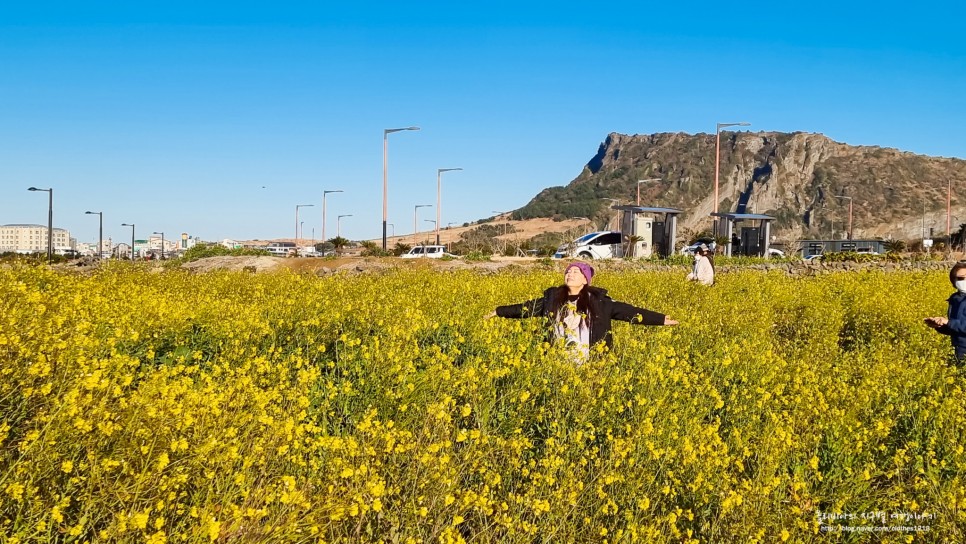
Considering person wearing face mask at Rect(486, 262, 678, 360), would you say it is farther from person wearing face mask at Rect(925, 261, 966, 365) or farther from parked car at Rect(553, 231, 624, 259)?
parked car at Rect(553, 231, 624, 259)

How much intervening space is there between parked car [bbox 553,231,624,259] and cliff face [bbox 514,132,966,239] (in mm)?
82457

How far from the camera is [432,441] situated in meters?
4.02

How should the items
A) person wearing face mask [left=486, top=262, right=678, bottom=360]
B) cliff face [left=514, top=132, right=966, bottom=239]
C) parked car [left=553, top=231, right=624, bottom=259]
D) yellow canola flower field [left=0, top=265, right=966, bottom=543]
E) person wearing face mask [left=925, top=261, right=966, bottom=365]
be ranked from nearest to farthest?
1. yellow canola flower field [left=0, top=265, right=966, bottom=543]
2. person wearing face mask [left=486, top=262, right=678, bottom=360]
3. person wearing face mask [left=925, top=261, right=966, bottom=365]
4. parked car [left=553, top=231, right=624, bottom=259]
5. cliff face [left=514, top=132, right=966, bottom=239]

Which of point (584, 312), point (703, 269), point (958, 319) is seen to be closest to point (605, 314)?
point (584, 312)

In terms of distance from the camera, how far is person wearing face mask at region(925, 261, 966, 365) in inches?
278

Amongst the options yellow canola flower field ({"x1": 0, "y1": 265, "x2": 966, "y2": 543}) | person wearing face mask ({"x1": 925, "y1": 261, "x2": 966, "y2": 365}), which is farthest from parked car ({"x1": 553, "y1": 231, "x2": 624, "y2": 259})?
yellow canola flower field ({"x1": 0, "y1": 265, "x2": 966, "y2": 543})

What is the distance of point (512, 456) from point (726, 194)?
539 feet

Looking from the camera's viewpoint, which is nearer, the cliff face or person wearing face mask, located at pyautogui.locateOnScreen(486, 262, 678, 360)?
person wearing face mask, located at pyautogui.locateOnScreen(486, 262, 678, 360)

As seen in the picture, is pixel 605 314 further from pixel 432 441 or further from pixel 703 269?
pixel 703 269

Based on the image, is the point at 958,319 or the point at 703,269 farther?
the point at 703,269

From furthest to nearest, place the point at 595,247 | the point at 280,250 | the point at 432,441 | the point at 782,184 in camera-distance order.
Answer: the point at 782,184 < the point at 280,250 < the point at 595,247 < the point at 432,441

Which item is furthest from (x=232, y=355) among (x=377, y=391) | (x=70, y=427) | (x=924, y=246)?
(x=924, y=246)

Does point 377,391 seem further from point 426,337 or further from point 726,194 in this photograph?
point 726,194

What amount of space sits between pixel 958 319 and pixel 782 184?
152m
